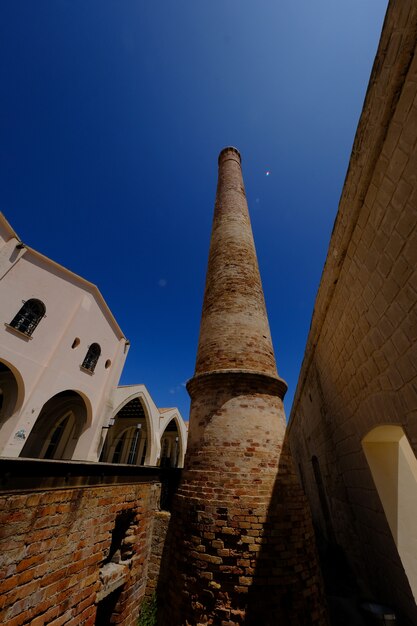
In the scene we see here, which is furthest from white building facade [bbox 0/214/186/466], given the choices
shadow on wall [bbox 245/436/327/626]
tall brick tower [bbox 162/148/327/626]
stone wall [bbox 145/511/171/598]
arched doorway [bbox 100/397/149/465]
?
shadow on wall [bbox 245/436/327/626]

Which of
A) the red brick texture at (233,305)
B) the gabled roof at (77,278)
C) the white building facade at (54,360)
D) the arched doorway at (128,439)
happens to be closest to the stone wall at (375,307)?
the red brick texture at (233,305)

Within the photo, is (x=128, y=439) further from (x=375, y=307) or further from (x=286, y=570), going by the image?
(x=375, y=307)

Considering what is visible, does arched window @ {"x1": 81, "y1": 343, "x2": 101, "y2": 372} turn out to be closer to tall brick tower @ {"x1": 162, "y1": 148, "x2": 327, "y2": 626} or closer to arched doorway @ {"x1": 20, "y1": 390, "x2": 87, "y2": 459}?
arched doorway @ {"x1": 20, "y1": 390, "x2": 87, "y2": 459}

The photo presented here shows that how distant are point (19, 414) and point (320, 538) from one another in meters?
9.61

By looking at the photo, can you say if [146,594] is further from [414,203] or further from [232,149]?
[232,149]

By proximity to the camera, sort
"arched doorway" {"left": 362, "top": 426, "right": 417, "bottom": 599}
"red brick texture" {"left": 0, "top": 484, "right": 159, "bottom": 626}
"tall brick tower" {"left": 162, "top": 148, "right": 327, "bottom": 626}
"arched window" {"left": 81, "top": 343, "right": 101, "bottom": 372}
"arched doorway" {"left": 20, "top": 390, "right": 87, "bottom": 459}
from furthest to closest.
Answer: "arched doorway" {"left": 20, "top": 390, "right": 87, "bottom": 459}, "arched window" {"left": 81, "top": 343, "right": 101, "bottom": 372}, "arched doorway" {"left": 362, "top": 426, "right": 417, "bottom": 599}, "tall brick tower" {"left": 162, "top": 148, "right": 327, "bottom": 626}, "red brick texture" {"left": 0, "top": 484, "right": 159, "bottom": 626}

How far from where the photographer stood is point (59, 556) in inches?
123

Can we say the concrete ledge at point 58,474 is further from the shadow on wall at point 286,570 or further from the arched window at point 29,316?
the arched window at point 29,316

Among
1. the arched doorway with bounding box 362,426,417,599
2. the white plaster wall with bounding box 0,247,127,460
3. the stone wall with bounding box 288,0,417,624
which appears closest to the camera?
the stone wall with bounding box 288,0,417,624

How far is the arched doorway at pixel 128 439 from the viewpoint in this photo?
15.4 meters

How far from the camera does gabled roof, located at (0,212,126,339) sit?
843 cm

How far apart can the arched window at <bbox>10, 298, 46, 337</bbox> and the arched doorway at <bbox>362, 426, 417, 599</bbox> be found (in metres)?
9.89

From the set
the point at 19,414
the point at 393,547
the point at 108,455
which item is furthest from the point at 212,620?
the point at 108,455

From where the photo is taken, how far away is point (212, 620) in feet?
9.30
